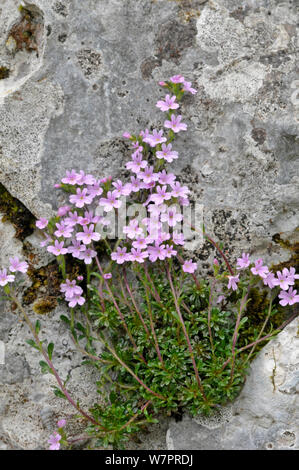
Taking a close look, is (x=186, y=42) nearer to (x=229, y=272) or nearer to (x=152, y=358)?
(x=229, y=272)

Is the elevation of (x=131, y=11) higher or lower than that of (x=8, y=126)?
higher

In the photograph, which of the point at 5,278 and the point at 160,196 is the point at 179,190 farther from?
the point at 5,278

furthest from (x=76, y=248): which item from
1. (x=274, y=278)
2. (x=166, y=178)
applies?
(x=274, y=278)

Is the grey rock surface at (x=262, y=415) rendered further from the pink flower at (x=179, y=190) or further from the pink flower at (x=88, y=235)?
the pink flower at (x=88, y=235)

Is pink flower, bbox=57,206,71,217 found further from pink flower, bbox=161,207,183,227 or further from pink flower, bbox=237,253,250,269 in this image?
pink flower, bbox=237,253,250,269

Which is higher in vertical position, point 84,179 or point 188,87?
point 188,87
